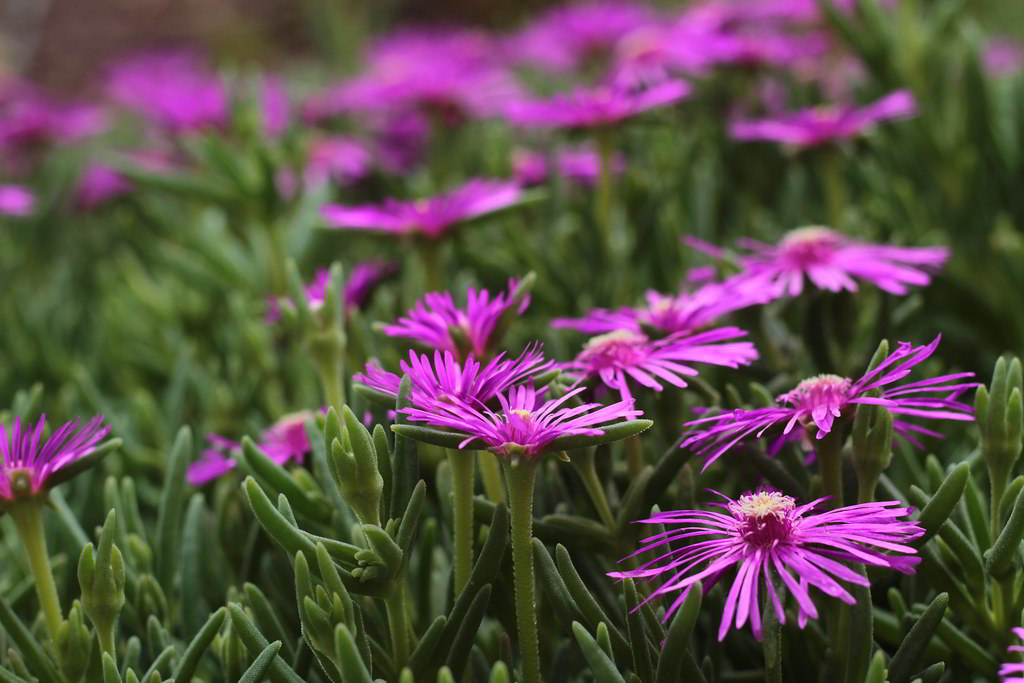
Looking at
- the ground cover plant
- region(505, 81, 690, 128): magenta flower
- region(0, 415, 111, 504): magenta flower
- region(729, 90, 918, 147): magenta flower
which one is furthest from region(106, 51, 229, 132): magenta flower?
region(0, 415, 111, 504): magenta flower

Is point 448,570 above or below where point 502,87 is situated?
below

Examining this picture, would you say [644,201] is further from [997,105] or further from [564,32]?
[564,32]

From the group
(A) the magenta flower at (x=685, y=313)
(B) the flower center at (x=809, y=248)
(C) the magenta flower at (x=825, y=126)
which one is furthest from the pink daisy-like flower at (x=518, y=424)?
(C) the magenta flower at (x=825, y=126)

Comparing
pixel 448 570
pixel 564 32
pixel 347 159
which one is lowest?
pixel 448 570

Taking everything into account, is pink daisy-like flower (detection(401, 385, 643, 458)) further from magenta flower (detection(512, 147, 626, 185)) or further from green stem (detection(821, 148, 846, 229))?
magenta flower (detection(512, 147, 626, 185))

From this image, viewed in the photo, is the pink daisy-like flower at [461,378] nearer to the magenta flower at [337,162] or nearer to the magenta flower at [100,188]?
the magenta flower at [337,162]

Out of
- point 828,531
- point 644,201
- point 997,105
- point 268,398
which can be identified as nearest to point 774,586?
point 828,531
